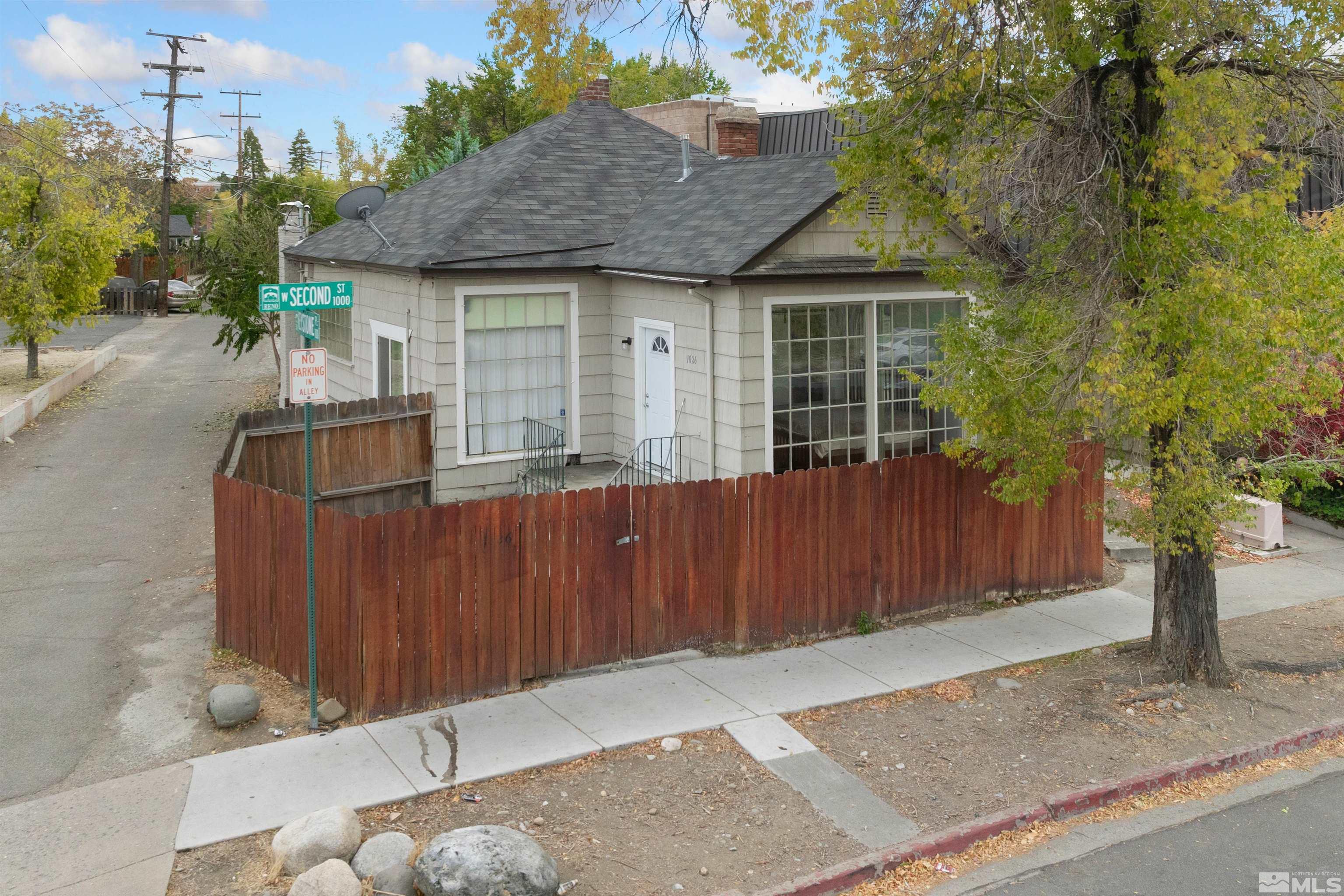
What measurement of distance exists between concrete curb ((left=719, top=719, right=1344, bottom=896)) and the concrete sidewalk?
204cm

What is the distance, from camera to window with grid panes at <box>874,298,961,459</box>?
1409cm

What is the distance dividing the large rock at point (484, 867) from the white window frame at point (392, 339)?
9.24 metres

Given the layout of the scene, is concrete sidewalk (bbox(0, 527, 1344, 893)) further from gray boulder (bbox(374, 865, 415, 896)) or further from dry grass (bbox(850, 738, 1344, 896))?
dry grass (bbox(850, 738, 1344, 896))

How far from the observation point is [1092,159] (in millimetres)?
9477

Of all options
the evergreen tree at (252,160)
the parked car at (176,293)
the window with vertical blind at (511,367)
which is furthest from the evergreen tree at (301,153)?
the window with vertical blind at (511,367)

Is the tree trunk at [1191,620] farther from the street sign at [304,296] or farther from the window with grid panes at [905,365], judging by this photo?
the street sign at [304,296]

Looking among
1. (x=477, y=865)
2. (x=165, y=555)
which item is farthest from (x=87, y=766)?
(x=165, y=555)

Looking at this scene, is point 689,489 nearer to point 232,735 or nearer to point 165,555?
point 232,735

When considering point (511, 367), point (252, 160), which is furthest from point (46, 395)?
point (252, 160)

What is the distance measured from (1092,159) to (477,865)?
7224 millimetres

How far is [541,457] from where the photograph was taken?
47.4 ft

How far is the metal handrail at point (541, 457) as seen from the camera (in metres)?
14.5

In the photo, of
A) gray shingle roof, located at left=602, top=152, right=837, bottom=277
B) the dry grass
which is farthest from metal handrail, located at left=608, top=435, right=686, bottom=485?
the dry grass

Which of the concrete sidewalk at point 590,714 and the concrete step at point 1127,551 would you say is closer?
the concrete sidewalk at point 590,714
